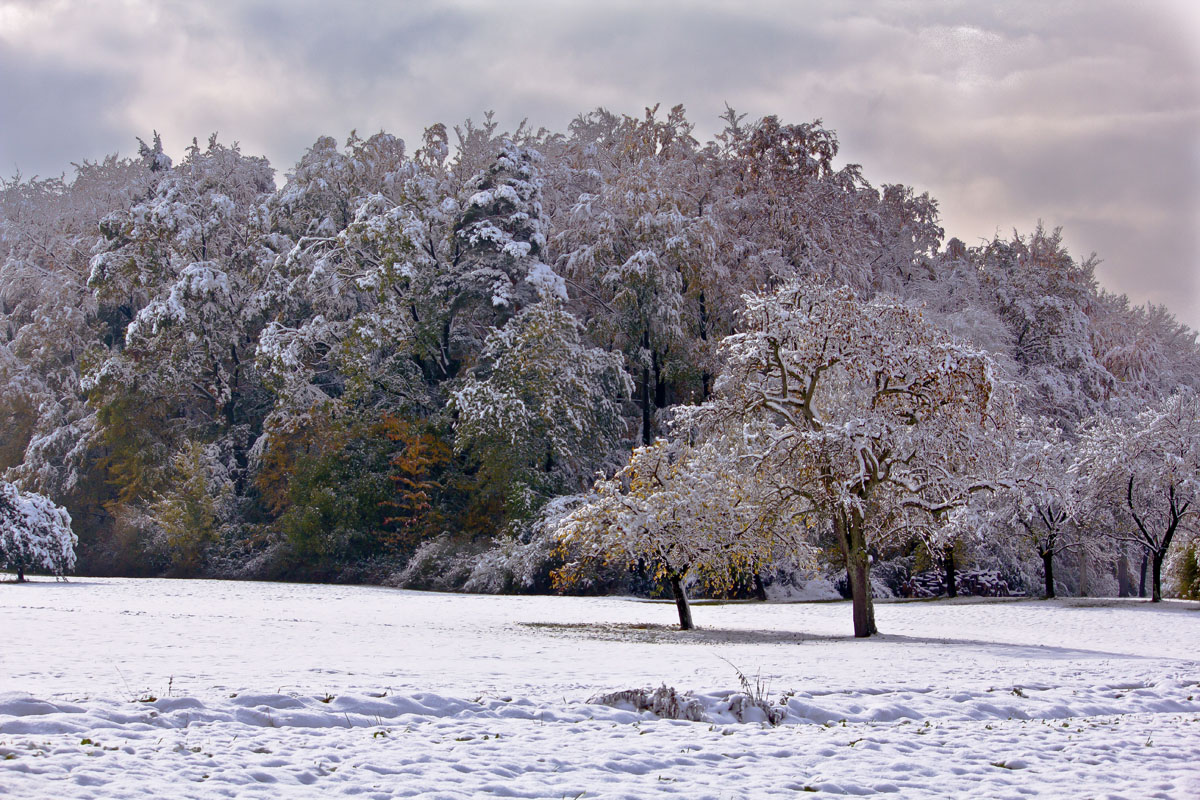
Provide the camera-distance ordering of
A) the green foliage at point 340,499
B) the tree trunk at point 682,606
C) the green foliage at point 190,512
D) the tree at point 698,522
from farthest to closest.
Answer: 1. the green foliage at point 190,512
2. the green foliage at point 340,499
3. the tree trunk at point 682,606
4. the tree at point 698,522

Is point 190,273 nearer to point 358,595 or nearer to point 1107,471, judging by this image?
point 358,595

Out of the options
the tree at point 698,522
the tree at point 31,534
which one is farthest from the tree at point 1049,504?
the tree at point 31,534

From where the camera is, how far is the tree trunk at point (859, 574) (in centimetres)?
1742

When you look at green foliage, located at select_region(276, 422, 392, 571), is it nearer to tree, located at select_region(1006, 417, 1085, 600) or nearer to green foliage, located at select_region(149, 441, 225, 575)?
green foliage, located at select_region(149, 441, 225, 575)

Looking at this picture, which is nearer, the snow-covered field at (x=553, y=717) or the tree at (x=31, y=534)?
the snow-covered field at (x=553, y=717)

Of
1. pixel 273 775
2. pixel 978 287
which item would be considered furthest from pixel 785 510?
pixel 978 287

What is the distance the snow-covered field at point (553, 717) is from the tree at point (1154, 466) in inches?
454

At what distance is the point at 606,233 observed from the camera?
38188 mm

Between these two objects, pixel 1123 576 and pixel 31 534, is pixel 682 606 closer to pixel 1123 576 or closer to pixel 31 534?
pixel 31 534

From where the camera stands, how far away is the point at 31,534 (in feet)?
90.0

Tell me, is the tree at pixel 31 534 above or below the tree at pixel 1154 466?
below

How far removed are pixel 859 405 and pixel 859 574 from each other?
10.7 ft

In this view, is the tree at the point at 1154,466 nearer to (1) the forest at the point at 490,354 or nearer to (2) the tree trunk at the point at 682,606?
(1) the forest at the point at 490,354

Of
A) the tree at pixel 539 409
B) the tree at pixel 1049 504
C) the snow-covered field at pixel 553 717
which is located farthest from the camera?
the tree at pixel 539 409
